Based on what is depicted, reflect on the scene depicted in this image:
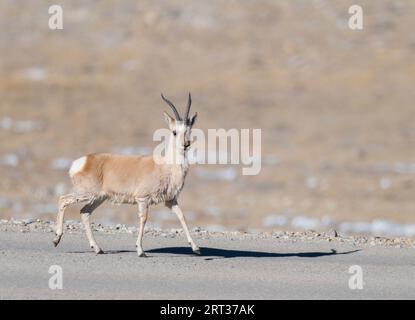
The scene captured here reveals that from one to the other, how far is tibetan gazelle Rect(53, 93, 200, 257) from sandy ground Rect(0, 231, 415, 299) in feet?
1.53

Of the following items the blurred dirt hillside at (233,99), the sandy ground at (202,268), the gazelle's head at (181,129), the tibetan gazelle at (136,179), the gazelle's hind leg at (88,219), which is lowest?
the sandy ground at (202,268)

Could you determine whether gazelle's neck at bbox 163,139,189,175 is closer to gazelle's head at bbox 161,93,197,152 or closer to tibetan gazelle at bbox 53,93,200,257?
tibetan gazelle at bbox 53,93,200,257

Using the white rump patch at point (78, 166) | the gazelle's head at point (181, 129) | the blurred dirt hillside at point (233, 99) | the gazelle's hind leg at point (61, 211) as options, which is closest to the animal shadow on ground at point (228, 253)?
the gazelle's hind leg at point (61, 211)

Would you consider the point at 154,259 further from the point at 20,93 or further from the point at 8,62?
the point at 8,62

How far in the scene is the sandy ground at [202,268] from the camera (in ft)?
36.6

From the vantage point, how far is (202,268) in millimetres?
12234

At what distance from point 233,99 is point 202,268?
3718 cm

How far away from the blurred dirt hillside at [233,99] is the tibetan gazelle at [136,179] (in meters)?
12.7

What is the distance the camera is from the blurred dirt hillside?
31844 mm

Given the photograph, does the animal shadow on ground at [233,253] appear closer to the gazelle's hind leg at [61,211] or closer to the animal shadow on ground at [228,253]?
the animal shadow on ground at [228,253]

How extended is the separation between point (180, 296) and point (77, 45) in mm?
46920

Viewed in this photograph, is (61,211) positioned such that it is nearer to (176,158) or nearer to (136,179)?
(136,179)

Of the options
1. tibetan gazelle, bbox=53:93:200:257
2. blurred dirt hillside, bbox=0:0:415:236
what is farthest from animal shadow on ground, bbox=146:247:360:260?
blurred dirt hillside, bbox=0:0:415:236

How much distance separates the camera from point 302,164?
38.6m
